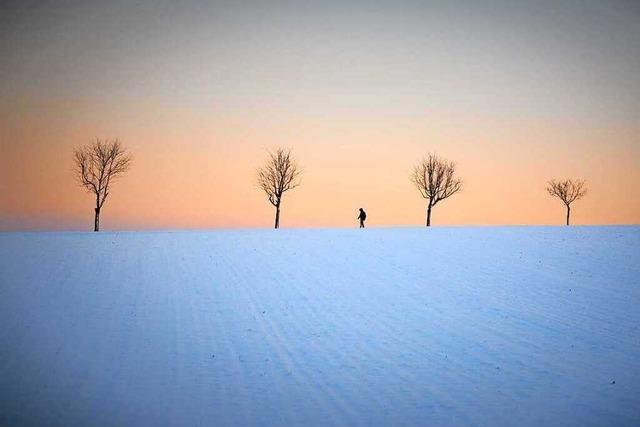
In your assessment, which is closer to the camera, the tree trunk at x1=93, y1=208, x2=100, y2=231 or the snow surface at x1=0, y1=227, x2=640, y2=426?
the snow surface at x1=0, y1=227, x2=640, y2=426

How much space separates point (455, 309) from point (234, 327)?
7246mm

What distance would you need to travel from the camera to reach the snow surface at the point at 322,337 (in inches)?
301

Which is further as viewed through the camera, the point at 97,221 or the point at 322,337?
the point at 97,221

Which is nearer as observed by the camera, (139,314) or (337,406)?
(337,406)

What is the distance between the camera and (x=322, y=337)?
37.1ft

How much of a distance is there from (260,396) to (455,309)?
7892mm

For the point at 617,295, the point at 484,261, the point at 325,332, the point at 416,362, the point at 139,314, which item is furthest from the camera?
the point at 484,261

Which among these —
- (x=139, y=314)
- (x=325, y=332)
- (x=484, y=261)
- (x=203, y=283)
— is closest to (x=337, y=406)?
(x=325, y=332)

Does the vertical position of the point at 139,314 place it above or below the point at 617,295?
below

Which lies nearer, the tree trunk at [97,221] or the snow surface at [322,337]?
the snow surface at [322,337]

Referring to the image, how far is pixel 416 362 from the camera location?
974cm

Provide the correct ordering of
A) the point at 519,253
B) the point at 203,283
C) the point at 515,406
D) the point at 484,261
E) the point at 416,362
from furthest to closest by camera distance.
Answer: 1. the point at 519,253
2. the point at 484,261
3. the point at 203,283
4. the point at 416,362
5. the point at 515,406

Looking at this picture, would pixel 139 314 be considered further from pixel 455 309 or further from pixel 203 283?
pixel 455 309

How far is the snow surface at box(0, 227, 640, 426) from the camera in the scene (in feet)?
25.1
